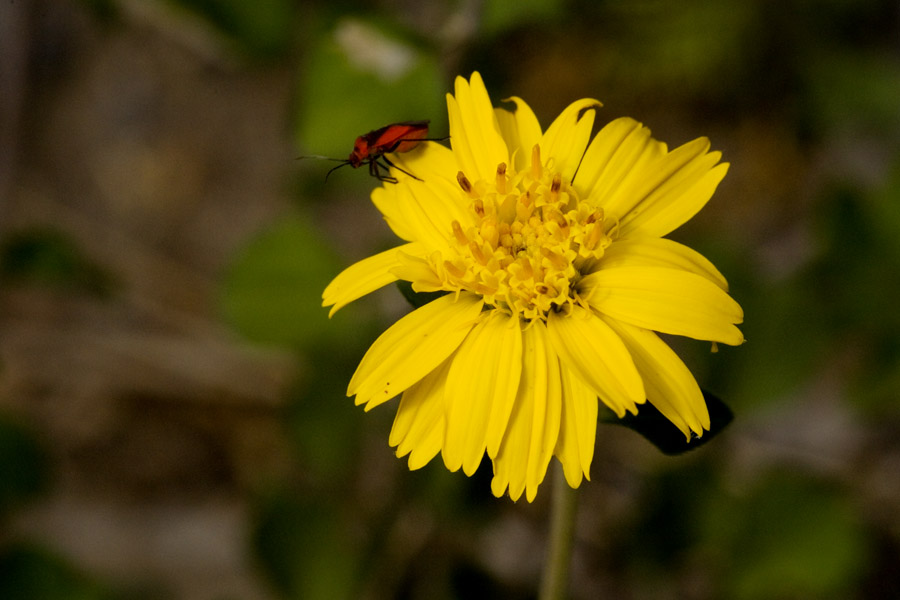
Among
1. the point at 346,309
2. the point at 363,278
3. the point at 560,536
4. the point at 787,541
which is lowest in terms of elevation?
the point at 560,536

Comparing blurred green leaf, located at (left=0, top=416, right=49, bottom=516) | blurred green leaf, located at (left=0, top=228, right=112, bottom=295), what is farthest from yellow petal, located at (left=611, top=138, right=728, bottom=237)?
blurred green leaf, located at (left=0, top=416, right=49, bottom=516)

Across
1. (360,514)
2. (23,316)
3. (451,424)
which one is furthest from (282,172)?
(451,424)

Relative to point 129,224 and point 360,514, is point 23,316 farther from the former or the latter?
point 360,514

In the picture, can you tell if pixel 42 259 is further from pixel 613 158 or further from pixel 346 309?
pixel 613 158

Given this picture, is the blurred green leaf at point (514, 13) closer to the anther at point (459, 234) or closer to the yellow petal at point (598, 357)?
the anther at point (459, 234)

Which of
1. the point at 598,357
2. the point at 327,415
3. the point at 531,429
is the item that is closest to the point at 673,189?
the point at 598,357

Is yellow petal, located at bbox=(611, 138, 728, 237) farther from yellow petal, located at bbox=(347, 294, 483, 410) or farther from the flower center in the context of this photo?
yellow petal, located at bbox=(347, 294, 483, 410)

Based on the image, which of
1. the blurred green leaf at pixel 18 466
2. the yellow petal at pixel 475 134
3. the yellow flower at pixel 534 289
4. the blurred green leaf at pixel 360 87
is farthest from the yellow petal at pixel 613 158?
the blurred green leaf at pixel 18 466
